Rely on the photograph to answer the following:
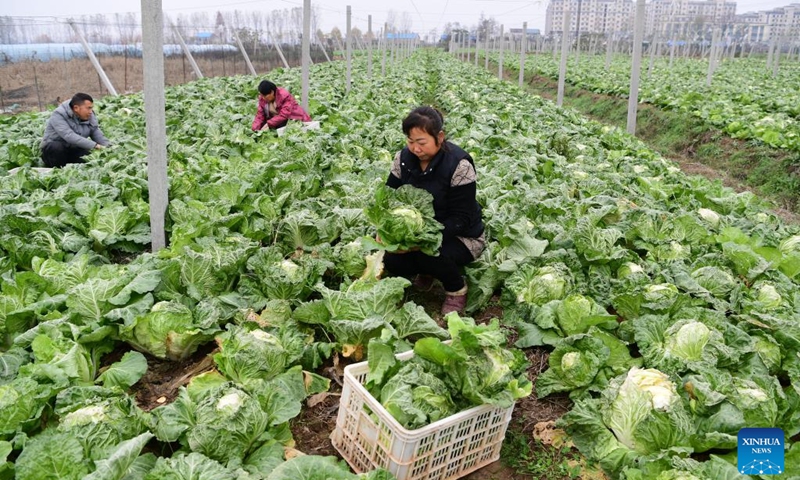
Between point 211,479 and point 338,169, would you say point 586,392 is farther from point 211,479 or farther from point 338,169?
point 338,169

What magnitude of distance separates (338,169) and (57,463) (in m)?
6.01

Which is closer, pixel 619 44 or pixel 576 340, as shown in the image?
pixel 576 340

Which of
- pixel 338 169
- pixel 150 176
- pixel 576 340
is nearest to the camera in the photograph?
pixel 576 340

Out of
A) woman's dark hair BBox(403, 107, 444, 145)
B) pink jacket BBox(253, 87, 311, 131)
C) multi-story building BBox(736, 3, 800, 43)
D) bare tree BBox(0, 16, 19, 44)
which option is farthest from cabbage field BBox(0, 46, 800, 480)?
multi-story building BBox(736, 3, 800, 43)

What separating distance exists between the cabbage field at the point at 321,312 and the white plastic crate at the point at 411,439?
0.21 m

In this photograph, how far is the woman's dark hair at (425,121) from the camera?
14.8 ft

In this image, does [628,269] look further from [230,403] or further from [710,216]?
[230,403]

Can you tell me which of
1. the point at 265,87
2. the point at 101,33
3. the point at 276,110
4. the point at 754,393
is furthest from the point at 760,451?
the point at 101,33

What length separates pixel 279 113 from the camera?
11.4 m

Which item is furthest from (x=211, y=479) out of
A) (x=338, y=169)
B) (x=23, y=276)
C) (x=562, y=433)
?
(x=338, y=169)

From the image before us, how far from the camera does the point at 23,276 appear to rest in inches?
177

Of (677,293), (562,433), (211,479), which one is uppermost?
(677,293)

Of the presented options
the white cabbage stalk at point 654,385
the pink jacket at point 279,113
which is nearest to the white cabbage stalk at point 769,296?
the white cabbage stalk at point 654,385

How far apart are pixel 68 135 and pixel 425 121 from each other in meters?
6.67
